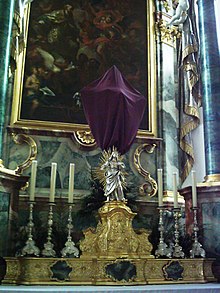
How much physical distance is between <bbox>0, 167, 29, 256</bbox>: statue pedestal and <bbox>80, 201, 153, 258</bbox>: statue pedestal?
0.71 meters

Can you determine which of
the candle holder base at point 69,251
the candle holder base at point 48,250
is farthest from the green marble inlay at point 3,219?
the candle holder base at point 69,251

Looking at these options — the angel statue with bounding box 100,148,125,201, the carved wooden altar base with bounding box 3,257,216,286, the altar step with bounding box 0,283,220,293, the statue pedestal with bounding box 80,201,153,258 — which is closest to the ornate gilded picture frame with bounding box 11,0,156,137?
the angel statue with bounding box 100,148,125,201

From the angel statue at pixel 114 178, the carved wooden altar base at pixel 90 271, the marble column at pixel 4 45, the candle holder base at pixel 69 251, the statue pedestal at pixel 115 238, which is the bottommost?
the carved wooden altar base at pixel 90 271

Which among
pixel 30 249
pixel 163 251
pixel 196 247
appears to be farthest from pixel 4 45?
pixel 196 247

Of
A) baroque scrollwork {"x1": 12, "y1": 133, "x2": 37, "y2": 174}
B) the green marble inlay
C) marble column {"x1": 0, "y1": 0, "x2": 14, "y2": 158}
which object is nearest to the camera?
the green marble inlay

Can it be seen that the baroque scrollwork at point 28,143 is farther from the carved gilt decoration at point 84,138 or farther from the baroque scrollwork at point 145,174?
the baroque scrollwork at point 145,174

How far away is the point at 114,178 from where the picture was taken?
3.94 meters

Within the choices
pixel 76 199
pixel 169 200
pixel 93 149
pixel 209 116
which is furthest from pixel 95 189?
pixel 209 116

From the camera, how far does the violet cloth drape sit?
12.9 feet

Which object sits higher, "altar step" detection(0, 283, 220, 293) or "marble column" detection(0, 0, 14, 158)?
"marble column" detection(0, 0, 14, 158)

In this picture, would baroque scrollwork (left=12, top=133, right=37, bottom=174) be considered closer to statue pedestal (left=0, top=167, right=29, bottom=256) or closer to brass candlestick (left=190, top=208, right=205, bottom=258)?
statue pedestal (left=0, top=167, right=29, bottom=256)

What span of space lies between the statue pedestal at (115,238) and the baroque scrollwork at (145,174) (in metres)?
1.64

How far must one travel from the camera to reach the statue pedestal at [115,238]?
362 cm

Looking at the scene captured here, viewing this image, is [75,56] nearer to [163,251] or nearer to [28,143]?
[28,143]
